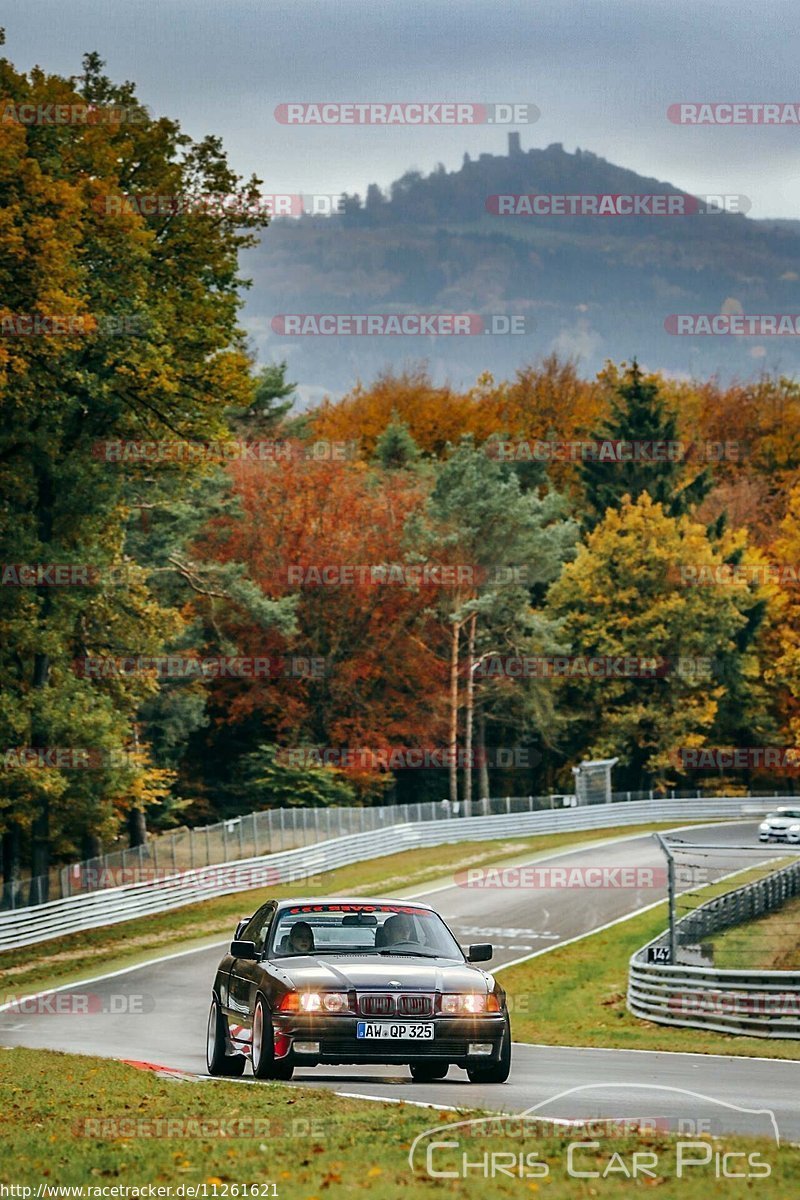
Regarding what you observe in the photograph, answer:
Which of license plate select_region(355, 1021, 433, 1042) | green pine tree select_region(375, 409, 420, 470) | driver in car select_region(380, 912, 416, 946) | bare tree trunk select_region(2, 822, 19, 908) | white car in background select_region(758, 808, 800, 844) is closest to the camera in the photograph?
license plate select_region(355, 1021, 433, 1042)

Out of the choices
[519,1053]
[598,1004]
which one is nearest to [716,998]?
[598,1004]

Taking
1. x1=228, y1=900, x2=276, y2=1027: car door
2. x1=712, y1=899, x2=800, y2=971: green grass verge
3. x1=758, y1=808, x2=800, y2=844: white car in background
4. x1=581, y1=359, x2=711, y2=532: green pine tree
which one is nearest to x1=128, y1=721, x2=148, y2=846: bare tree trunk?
x1=758, y1=808, x2=800, y2=844: white car in background

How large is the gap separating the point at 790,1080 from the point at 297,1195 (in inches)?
327

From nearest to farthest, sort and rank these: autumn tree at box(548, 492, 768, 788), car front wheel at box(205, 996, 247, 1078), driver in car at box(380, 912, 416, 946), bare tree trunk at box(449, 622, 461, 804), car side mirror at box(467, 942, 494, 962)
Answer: car side mirror at box(467, 942, 494, 962) < driver in car at box(380, 912, 416, 946) < car front wheel at box(205, 996, 247, 1078) < bare tree trunk at box(449, 622, 461, 804) < autumn tree at box(548, 492, 768, 788)

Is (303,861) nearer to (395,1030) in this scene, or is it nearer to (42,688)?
(42,688)

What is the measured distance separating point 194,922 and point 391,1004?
28703 mm

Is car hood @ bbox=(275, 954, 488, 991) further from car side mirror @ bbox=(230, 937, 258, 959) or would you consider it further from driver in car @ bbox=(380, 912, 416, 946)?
car side mirror @ bbox=(230, 937, 258, 959)

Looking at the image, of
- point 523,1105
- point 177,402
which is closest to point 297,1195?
point 523,1105

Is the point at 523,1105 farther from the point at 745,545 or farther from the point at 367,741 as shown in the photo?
the point at 745,545

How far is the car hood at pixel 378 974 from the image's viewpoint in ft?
42.8

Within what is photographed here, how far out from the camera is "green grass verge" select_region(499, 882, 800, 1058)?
21.4 m

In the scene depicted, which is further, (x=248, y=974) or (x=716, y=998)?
(x=716, y=998)

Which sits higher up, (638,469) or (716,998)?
(638,469)

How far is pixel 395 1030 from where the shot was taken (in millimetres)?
12938
